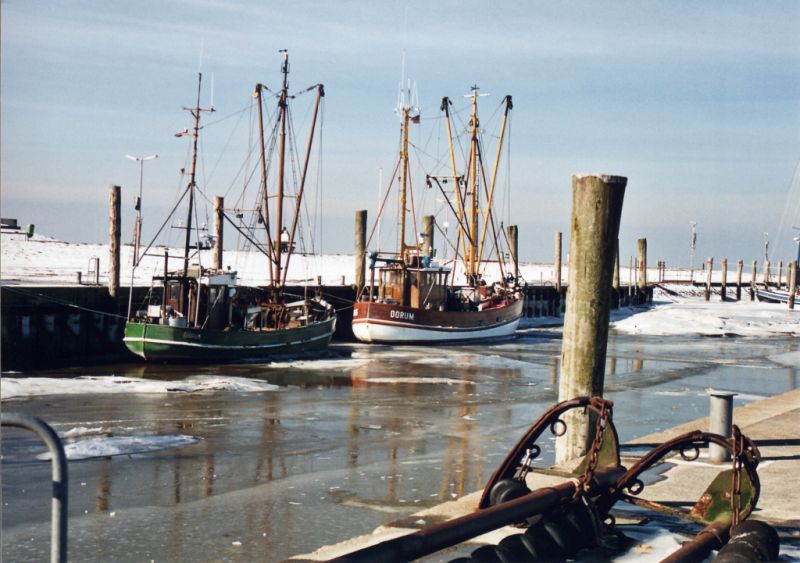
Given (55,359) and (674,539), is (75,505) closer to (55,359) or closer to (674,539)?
(674,539)

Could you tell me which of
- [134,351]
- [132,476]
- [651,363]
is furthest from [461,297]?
[132,476]

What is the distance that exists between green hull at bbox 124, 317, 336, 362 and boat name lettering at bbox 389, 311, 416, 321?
6.83 metres

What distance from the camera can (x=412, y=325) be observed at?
34156 mm

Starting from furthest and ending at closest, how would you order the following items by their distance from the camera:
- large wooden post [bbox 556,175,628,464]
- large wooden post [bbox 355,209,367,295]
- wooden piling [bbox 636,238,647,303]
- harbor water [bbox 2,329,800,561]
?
wooden piling [bbox 636,238,647,303], large wooden post [bbox 355,209,367,295], large wooden post [bbox 556,175,628,464], harbor water [bbox 2,329,800,561]

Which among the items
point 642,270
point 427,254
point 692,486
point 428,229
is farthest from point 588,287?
point 642,270

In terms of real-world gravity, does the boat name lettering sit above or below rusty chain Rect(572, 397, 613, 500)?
below

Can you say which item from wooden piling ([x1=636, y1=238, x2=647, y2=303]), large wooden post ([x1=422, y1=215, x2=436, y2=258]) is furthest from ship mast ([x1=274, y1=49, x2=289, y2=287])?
wooden piling ([x1=636, y1=238, x2=647, y2=303])

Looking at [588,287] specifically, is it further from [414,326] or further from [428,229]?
[428,229]

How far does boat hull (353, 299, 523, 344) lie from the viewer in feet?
111

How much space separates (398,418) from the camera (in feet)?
A: 48.5

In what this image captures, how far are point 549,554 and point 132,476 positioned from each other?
18.0 ft

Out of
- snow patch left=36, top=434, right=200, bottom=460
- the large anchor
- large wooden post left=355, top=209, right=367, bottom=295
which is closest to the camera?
the large anchor

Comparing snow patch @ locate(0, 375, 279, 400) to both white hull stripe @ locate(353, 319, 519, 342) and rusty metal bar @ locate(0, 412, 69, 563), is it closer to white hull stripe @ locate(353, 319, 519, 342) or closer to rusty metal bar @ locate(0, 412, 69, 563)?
white hull stripe @ locate(353, 319, 519, 342)

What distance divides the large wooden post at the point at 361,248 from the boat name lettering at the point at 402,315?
11.7ft
